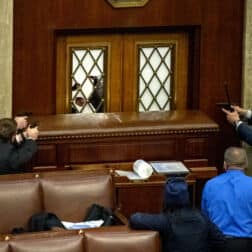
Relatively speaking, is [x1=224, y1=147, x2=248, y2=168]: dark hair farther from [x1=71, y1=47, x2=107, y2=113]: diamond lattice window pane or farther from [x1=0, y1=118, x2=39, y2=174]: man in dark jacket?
[x1=71, y1=47, x2=107, y2=113]: diamond lattice window pane

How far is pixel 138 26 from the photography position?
10.9 metres

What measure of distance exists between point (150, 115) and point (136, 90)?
512 millimetres

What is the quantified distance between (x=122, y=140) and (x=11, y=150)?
1259mm

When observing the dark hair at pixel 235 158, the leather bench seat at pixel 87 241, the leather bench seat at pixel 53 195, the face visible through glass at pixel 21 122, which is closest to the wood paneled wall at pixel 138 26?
the face visible through glass at pixel 21 122

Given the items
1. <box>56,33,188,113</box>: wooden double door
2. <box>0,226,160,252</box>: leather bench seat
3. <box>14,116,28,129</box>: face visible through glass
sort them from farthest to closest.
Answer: <box>56,33,188,113</box>: wooden double door → <box>14,116,28,129</box>: face visible through glass → <box>0,226,160,252</box>: leather bench seat

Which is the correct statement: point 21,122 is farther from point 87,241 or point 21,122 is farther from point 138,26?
point 87,241

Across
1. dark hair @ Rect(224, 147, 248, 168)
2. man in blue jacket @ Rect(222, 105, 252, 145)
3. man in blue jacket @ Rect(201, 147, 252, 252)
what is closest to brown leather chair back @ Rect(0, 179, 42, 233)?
man in blue jacket @ Rect(201, 147, 252, 252)

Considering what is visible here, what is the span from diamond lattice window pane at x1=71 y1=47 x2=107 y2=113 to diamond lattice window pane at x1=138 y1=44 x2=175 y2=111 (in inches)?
15.2

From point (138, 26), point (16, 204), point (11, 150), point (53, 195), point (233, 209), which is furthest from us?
point (138, 26)

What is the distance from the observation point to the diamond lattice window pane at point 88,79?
10.9m

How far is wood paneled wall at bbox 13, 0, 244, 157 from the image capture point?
34.6 feet

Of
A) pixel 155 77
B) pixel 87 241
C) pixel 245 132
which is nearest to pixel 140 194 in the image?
pixel 245 132

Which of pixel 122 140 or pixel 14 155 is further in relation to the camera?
pixel 122 140

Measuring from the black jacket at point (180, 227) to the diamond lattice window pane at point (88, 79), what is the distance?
12.1 feet
